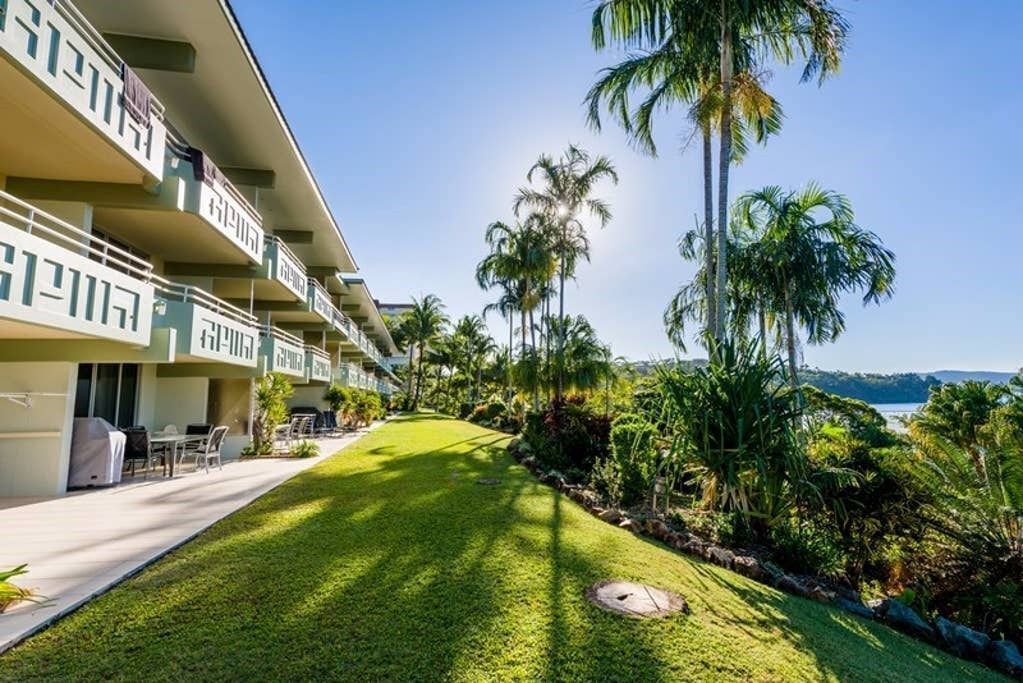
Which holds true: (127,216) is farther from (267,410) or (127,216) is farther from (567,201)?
(567,201)

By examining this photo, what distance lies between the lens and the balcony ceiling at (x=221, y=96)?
8242 mm

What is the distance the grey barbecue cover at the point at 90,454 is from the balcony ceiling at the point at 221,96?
7.06m

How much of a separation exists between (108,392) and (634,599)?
1222cm

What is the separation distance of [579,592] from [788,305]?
14268 mm

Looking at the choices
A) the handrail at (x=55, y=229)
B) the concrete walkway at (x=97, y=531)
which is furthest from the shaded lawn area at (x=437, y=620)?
the handrail at (x=55, y=229)

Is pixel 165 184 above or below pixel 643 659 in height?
above

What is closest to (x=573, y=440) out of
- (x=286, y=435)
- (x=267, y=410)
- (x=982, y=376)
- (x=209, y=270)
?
(x=267, y=410)

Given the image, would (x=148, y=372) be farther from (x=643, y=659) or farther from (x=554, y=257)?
(x=554, y=257)

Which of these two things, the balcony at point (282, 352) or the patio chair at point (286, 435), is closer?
the balcony at point (282, 352)

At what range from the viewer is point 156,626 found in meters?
3.42

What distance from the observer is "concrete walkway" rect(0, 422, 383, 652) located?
389cm

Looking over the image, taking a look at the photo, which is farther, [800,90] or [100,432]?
[800,90]

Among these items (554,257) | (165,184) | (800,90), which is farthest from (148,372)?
(800,90)

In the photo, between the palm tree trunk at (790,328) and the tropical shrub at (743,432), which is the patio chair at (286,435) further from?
the palm tree trunk at (790,328)
